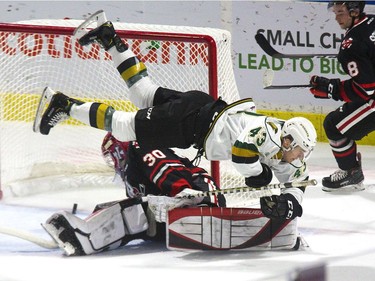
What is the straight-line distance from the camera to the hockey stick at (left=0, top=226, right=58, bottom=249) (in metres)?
4.82

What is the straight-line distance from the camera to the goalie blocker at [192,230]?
4695mm

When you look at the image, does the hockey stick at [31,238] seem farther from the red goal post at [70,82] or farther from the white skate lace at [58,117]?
the red goal post at [70,82]

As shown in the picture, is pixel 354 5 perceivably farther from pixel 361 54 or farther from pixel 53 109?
pixel 53 109

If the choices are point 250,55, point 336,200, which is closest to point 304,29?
point 250,55

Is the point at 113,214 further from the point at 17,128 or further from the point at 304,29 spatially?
the point at 304,29

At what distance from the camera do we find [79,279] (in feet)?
14.1

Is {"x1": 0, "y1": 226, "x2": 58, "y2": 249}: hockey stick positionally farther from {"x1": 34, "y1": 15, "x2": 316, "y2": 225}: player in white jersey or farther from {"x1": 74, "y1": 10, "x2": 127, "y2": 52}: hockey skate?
{"x1": 74, "y1": 10, "x2": 127, "y2": 52}: hockey skate

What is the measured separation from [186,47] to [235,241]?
4.30 ft

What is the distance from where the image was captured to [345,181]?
6039mm

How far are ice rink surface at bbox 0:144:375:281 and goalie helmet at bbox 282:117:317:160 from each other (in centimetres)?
46

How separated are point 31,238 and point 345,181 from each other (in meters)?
1.92

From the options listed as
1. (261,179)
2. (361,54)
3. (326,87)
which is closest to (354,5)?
(361,54)

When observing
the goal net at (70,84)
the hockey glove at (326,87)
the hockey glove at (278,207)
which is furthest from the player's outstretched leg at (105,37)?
the hockey glove at (326,87)

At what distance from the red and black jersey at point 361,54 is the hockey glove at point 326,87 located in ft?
0.32
